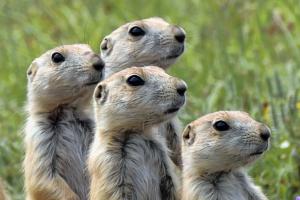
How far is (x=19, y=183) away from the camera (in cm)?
1022

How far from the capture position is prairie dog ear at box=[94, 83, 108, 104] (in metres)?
7.74

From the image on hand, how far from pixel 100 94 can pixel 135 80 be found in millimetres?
243

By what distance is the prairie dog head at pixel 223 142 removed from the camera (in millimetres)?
7371

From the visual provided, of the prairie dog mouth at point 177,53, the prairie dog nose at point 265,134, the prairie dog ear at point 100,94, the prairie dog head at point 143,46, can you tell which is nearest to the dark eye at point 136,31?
the prairie dog head at point 143,46

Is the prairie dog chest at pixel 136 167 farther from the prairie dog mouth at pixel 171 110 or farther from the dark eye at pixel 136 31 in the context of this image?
the dark eye at pixel 136 31

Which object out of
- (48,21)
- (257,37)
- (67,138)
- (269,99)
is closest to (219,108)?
(269,99)

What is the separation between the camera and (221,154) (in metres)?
7.45

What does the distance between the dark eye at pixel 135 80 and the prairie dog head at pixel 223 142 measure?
1.37 ft

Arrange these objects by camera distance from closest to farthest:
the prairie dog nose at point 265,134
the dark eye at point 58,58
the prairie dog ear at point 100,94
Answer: the prairie dog nose at point 265,134 → the prairie dog ear at point 100,94 → the dark eye at point 58,58

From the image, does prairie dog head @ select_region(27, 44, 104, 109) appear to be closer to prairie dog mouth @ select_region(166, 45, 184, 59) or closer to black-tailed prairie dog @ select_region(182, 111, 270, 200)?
prairie dog mouth @ select_region(166, 45, 184, 59)

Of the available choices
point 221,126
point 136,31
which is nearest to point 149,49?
point 136,31

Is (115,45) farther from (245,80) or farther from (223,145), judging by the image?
(245,80)

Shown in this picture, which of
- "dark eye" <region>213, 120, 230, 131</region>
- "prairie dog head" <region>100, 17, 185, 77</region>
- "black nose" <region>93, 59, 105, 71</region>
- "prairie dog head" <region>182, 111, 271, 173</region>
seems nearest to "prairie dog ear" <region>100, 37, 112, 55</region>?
"prairie dog head" <region>100, 17, 185, 77</region>

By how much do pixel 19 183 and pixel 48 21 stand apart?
3.74 meters
